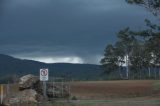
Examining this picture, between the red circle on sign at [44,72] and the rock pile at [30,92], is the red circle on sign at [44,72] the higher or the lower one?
the higher one

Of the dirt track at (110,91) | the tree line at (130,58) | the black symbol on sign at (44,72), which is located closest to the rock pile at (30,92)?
the black symbol on sign at (44,72)

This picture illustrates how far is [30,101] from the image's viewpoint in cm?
3331

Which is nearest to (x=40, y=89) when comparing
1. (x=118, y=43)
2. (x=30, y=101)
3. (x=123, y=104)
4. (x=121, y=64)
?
(x=30, y=101)

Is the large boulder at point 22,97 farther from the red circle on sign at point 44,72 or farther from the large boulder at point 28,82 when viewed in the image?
the red circle on sign at point 44,72

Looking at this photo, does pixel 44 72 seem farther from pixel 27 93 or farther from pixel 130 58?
pixel 130 58

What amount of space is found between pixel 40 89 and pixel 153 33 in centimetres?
2595

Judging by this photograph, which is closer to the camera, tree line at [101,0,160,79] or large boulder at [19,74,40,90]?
large boulder at [19,74,40,90]

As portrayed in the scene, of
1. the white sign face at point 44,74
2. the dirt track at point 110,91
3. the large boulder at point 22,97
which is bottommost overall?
the large boulder at point 22,97

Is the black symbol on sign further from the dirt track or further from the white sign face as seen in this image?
the dirt track

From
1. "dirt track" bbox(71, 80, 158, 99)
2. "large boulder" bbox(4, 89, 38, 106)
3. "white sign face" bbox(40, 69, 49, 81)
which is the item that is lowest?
"large boulder" bbox(4, 89, 38, 106)

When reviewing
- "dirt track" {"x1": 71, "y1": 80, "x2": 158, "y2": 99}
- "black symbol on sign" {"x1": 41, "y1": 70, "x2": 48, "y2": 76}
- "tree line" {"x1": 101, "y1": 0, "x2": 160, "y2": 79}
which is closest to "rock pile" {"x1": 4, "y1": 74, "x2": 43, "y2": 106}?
"black symbol on sign" {"x1": 41, "y1": 70, "x2": 48, "y2": 76}

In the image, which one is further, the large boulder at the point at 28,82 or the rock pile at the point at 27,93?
the large boulder at the point at 28,82

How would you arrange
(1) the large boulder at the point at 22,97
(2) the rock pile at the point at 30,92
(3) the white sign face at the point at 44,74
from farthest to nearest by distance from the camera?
1. (2) the rock pile at the point at 30,92
2. (1) the large boulder at the point at 22,97
3. (3) the white sign face at the point at 44,74

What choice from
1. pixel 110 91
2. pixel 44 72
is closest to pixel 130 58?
pixel 110 91
